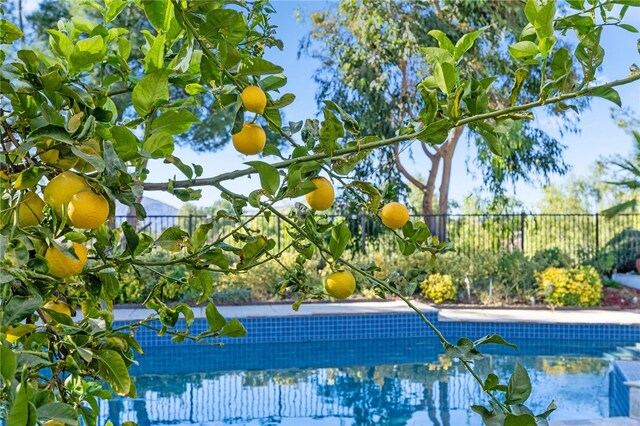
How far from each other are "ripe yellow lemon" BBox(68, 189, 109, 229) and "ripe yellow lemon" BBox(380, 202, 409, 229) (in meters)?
0.45

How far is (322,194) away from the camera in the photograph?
80cm

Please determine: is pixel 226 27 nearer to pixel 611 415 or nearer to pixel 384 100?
pixel 611 415

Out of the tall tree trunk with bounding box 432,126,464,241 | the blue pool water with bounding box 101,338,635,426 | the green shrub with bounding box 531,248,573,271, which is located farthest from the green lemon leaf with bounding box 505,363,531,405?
the tall tree trunk with bounding box 432,126,464,241

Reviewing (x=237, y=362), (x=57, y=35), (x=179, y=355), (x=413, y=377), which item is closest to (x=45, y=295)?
(x=57, y=35)

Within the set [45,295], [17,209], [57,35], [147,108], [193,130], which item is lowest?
[45,295]

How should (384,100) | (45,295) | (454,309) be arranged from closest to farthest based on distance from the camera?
1. (45,295)
2. (454,309)
3. (384,100)

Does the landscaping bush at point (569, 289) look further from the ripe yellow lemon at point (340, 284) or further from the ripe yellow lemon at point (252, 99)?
the ripe yellow lemon at point (252, 99)

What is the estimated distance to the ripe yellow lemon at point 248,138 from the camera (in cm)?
82

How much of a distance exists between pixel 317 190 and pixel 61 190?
1.05ft

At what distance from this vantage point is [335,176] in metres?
0.81

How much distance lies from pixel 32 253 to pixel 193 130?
38.6 feet

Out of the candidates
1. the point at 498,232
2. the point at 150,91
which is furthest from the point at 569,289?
the point at 150,91

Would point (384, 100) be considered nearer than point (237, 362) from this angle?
No

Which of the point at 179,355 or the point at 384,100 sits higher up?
the point at 384,100
